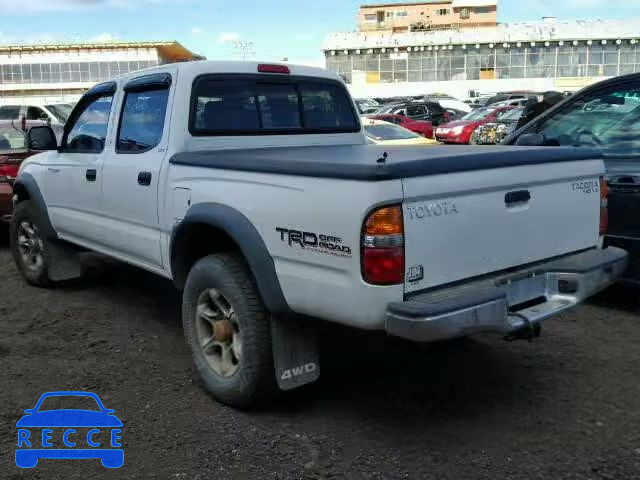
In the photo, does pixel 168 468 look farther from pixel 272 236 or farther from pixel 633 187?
pixel 633 187

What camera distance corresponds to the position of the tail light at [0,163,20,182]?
25.6 ft

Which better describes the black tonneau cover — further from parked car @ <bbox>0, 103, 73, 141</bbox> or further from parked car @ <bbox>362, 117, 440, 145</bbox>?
parked car @ <bbox>0, 103, 73, 141</bbox>

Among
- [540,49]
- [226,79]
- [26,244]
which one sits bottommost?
[26,244]

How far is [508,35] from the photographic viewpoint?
2830 inches

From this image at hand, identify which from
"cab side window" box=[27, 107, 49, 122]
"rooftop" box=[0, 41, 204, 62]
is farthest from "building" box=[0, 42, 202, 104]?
"cab side window" box=[27, 107, 49, 122]

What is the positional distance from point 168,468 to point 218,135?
6.98 ft

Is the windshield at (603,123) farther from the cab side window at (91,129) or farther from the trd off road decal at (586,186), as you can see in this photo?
the cab side window at (91,129)

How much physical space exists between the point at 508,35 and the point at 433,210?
246 feet

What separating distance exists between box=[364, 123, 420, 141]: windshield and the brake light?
32.7 feet

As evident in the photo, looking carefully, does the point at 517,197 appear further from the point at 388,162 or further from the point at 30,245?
the point at 30,245

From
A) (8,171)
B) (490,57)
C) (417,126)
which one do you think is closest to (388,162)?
(8,171)

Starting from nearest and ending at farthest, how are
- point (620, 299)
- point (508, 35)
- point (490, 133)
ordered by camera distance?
point (620, 299), point (490, 133), point (508, 35)

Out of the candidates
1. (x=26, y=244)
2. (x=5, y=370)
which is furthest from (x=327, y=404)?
(x=26, y=244)

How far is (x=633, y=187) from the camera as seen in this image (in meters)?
4.96
